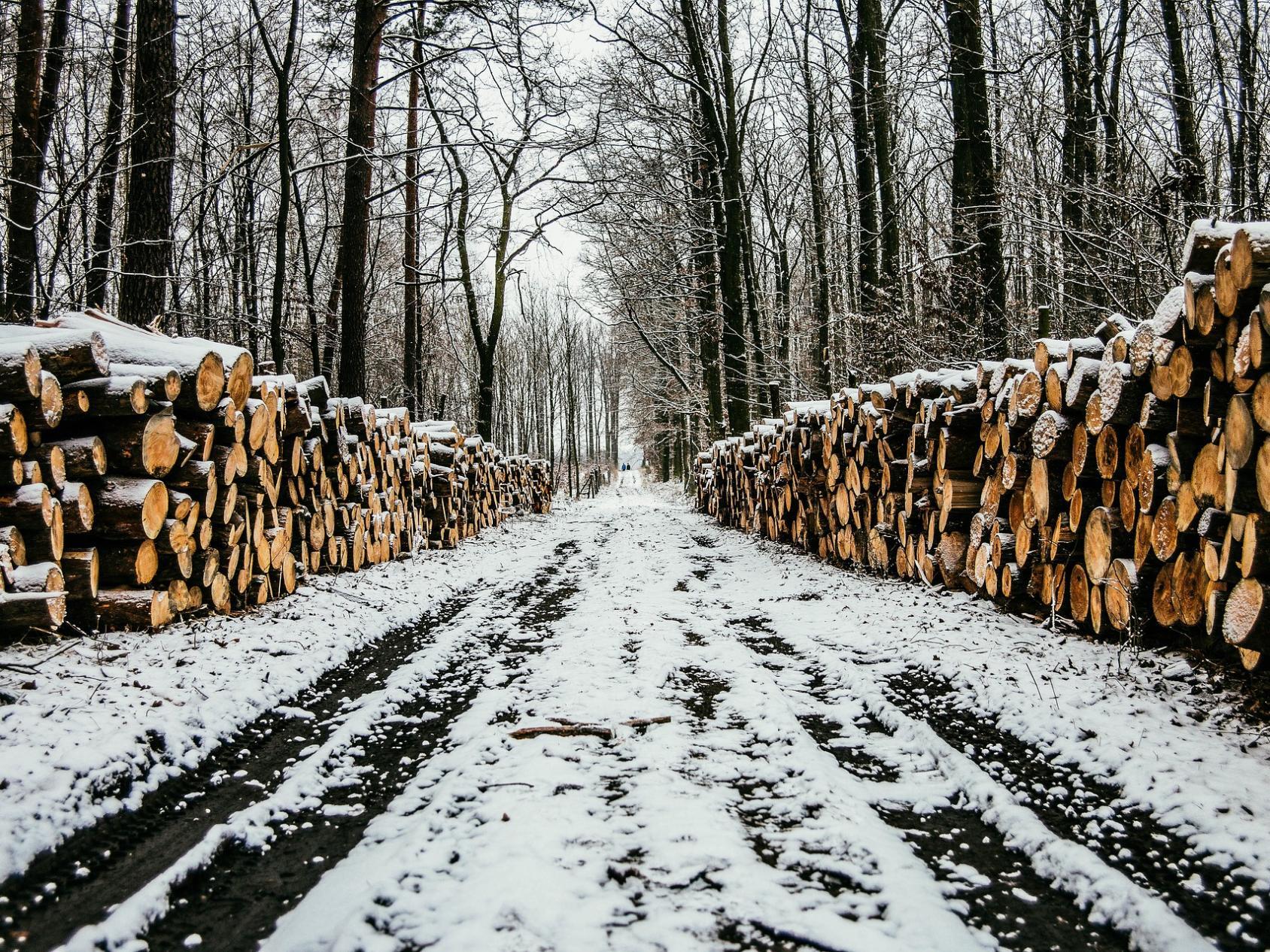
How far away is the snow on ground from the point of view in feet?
8.63

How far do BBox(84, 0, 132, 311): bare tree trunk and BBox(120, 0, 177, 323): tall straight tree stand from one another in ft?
3.64

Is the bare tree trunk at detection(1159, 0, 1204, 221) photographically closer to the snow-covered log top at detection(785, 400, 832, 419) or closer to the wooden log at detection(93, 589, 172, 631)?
the snow-covered log top at detection(785, 400, 832, 419)

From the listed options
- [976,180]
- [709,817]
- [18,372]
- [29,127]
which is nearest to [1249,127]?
[976,180]

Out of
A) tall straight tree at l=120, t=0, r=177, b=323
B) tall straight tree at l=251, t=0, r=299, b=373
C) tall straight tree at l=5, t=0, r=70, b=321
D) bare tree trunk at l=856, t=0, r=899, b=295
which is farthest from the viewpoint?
bare tree trunk at l=856, t=0, r=899, b=295

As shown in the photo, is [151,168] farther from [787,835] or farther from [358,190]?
[787,835]

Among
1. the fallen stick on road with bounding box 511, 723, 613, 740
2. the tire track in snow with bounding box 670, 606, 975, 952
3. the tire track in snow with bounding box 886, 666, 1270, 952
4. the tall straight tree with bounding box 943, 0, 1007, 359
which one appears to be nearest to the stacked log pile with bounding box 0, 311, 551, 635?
the fallen stick on road with bounding box 511, 723, 613, 740

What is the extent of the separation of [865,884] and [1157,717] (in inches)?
78.5

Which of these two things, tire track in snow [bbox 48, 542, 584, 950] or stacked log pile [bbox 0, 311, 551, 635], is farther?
stacked log pile [bbox 0, 311, 551, 635]

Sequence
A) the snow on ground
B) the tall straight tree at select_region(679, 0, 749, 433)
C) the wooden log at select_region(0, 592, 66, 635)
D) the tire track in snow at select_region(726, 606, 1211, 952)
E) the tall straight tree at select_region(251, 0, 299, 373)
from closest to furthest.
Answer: the tire track in snow at select_region(726, 606, 1211, 952) → the snow on ground → the wooden log at select_region(0, 592, 66, 635) → the tall straight tree at select_region(251, 0, 299, 373) → the tall straight tree at select_region(679, 0, 749, 433)

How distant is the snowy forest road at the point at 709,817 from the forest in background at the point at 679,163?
5275 mm

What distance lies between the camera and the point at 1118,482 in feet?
14.6

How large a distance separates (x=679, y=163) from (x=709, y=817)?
55.8ft

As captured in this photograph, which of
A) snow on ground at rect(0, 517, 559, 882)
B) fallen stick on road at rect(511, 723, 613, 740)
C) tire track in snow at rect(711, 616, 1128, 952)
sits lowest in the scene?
tire track in snow at rect(711, 616, 1128, 952)

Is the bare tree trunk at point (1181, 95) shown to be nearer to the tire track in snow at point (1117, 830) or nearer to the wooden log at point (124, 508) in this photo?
the tire track in snow at point (1117, 830)
